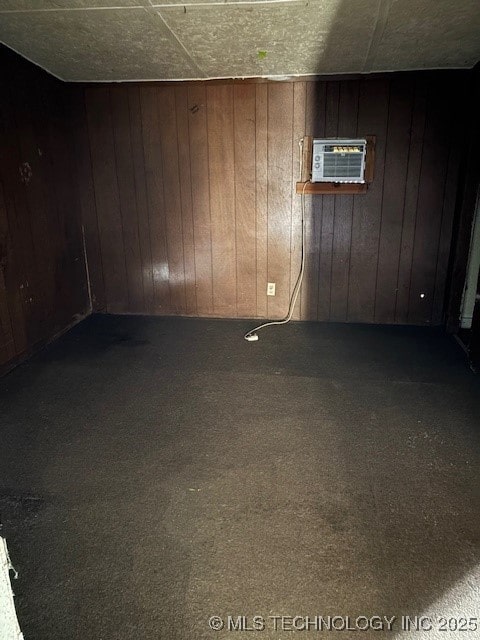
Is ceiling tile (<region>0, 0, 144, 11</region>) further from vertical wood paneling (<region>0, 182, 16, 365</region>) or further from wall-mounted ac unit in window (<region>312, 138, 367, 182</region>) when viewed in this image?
wall-mounted ac unit in window (<region>312, 138, 367, 182</region>)

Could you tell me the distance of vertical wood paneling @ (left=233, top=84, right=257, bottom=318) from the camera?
11.0ft

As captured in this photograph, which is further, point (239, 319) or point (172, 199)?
point (239, 319)

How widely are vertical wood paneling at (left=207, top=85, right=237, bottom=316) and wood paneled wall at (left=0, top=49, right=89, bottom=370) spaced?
3.95ft

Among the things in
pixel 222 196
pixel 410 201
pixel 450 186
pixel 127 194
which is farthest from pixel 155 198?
pixel 450 186

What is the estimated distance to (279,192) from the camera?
349 cm

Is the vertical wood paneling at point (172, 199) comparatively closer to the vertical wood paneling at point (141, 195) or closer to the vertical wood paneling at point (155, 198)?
the vertical wood paneling at point (155, 198)

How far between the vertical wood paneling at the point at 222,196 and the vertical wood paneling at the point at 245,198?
0.14 ft

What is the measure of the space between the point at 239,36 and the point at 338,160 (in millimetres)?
1214

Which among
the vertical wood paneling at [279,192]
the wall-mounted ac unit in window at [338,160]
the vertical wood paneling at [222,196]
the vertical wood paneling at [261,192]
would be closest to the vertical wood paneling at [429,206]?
the wall-mounted ac unit in window at [338,160]

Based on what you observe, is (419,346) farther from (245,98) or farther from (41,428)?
(41,428)

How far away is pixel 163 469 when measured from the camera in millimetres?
1865

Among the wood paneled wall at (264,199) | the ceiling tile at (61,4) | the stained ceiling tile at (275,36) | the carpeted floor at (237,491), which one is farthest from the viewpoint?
the wood paneled wall at (264,199)

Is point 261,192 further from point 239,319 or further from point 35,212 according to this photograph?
point 35,212

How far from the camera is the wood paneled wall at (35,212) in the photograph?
278cm
